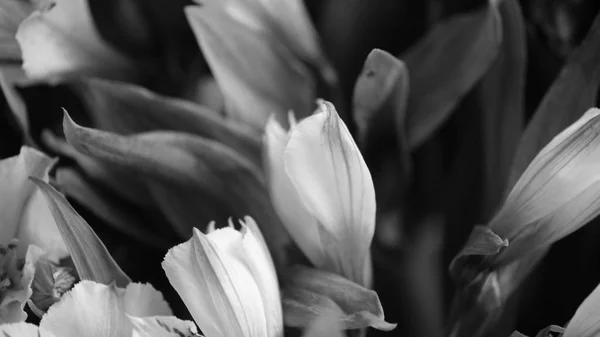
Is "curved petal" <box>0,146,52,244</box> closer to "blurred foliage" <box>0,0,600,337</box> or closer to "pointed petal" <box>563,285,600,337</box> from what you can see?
"blurred foliage" <box>0,0,600,337</box>

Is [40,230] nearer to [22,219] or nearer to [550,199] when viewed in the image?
[22,219]

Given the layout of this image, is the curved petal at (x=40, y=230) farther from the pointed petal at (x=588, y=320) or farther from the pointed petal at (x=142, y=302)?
the pointed petal at (x=588, y=320)

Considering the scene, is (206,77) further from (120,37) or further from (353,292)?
(353,292)

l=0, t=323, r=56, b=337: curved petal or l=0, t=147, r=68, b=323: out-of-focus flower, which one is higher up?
l=0, t=147, r=68, b=323: out-of-focus flower

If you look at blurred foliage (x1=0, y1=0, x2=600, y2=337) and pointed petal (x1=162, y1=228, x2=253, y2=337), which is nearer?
pointed petal (x1=162, y1=228, x2=253, y2=337)

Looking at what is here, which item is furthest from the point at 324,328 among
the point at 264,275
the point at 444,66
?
the point at 444,66

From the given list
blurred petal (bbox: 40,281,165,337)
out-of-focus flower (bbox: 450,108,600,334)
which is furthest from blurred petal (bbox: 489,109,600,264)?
blurred petal (bbox: 40,281,165,337)
